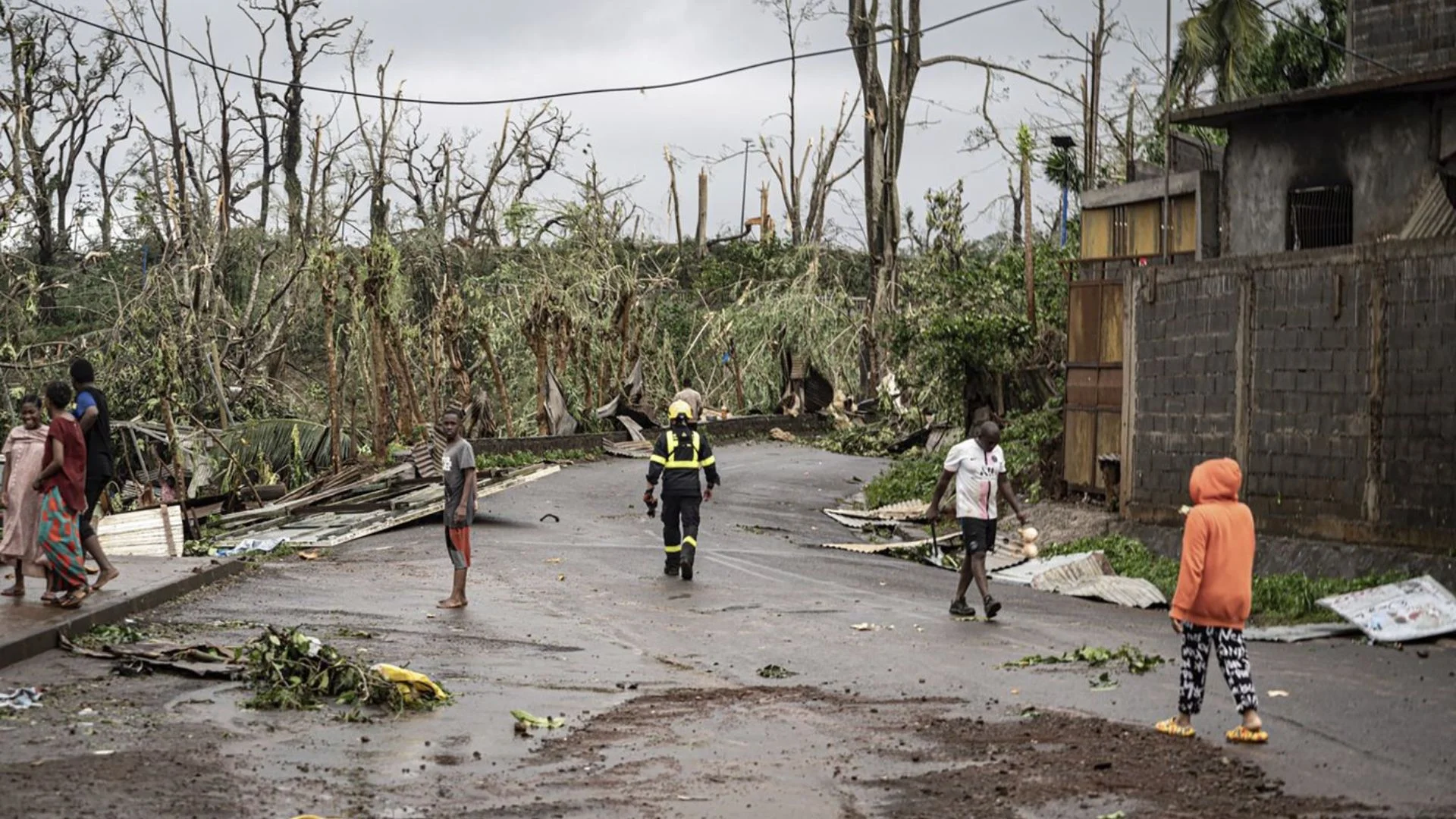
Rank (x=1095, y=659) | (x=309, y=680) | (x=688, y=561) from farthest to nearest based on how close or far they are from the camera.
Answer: (x=688, y=561) → (x=1095, y=659) → (x=309, y=680)

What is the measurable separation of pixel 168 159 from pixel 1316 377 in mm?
35610

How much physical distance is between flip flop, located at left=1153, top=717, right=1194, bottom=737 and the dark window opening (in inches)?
517

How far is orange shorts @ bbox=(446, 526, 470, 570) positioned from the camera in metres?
14.4

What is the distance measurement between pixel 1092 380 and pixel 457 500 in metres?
9.54

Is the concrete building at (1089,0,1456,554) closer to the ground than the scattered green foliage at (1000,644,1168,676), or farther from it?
farther from it

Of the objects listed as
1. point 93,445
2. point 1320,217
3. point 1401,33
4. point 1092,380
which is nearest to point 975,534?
point 93,445

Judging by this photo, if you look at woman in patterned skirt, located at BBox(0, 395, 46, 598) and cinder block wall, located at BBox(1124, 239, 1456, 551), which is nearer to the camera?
woman in patterned skirt, located at BBox(0, 395, 46, 598)

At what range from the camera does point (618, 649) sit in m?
12.2

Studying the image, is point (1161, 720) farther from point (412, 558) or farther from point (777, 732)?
point (412, 558)

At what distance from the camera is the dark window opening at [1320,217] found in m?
20.7

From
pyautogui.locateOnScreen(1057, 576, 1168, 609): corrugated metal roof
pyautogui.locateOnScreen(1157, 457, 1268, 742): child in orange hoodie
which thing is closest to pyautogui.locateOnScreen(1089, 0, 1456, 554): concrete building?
pyautogui.locateOnScreen(1057, 576, 1168, 609): corrugated metal roof

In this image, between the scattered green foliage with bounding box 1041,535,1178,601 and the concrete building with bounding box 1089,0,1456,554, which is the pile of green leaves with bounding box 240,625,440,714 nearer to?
the scattered green foliage with bounding box 1041,535,1178,601

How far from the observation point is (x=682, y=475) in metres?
17.1

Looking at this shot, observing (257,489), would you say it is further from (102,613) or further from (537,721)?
(537,721)
